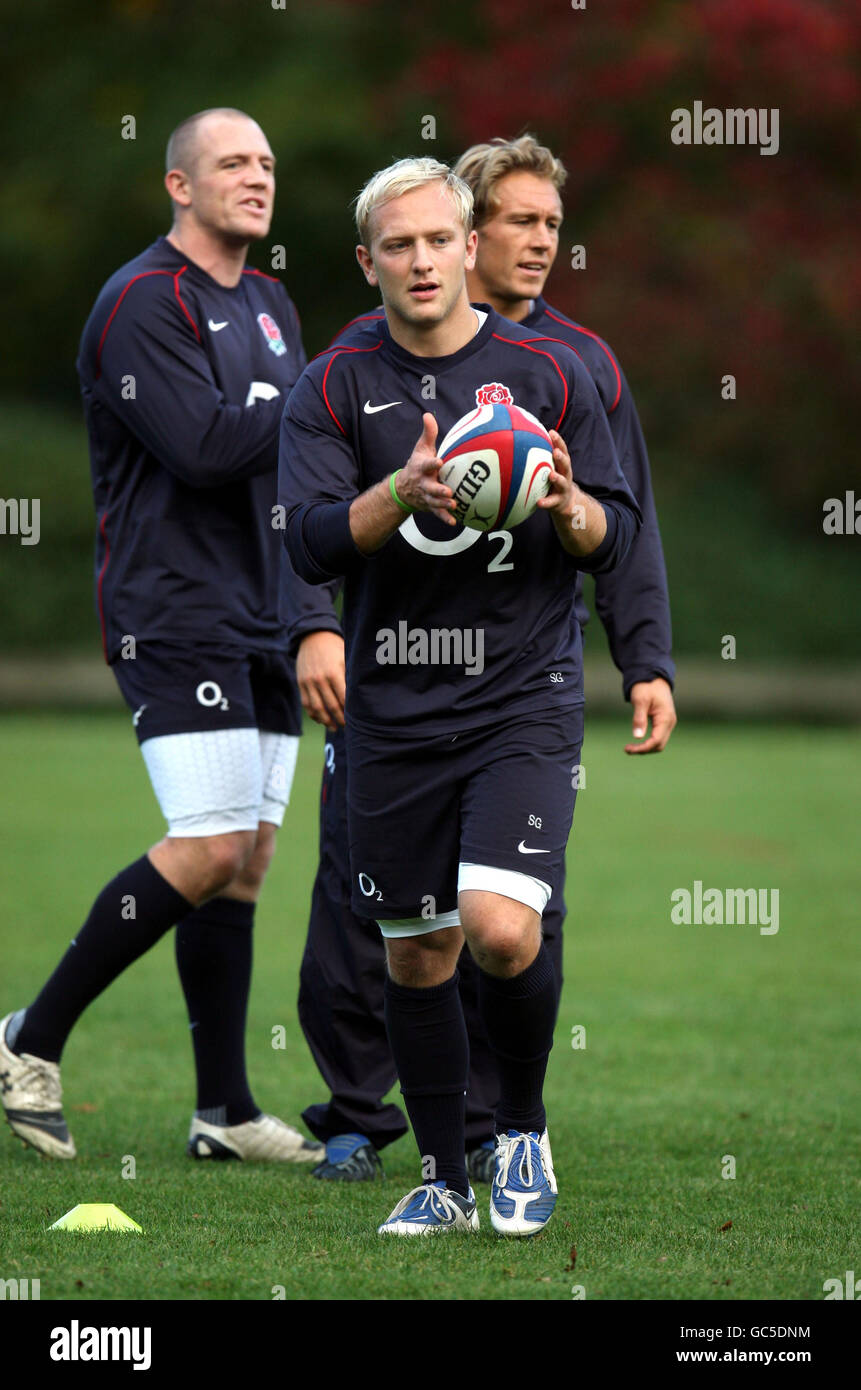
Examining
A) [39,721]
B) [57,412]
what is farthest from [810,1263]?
[57,412]

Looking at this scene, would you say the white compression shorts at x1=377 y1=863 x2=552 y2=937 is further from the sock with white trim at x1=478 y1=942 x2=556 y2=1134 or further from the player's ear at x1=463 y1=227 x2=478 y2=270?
the player's ear at x1=463 y1=227 x2=478 y2=270

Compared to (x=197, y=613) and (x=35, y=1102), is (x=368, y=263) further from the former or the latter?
(x=35, y=1102)

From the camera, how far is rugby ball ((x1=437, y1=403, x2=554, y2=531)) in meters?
3.49

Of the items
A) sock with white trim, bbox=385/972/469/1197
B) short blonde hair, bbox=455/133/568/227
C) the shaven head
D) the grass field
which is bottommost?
the grass field

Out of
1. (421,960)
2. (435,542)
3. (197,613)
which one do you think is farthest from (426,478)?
(197,613)

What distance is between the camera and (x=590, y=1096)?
5637mm

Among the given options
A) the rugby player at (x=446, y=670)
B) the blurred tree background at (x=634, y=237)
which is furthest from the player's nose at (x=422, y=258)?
the blurred tree background at (x=634, y=237)

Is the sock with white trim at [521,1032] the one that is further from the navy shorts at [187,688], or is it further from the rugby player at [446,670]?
the navy shorts at [187,688]

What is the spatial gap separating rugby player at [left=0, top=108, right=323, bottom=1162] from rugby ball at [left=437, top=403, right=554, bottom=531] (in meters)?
1.14

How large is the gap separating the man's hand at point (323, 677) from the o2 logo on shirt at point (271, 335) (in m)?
1.16

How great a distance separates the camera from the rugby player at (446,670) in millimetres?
3748

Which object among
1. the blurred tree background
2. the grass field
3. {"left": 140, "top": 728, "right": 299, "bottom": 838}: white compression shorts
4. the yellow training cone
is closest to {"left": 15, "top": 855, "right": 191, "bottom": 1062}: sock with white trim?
{"left": 140, "top": 728, "right": 299, "bottom": 838}: white compression shorts

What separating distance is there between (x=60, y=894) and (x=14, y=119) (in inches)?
838

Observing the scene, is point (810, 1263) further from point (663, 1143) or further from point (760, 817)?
point (760, 817)
